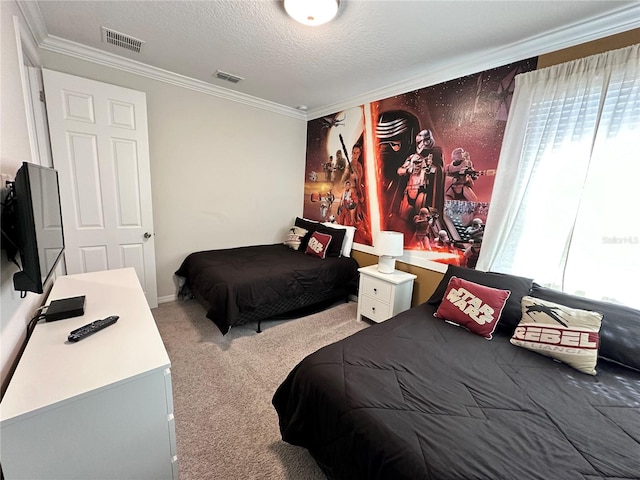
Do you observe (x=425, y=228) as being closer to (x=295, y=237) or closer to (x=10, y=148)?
(x=295, y=237)

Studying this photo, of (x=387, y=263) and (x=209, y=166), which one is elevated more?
(x=209, y=166)

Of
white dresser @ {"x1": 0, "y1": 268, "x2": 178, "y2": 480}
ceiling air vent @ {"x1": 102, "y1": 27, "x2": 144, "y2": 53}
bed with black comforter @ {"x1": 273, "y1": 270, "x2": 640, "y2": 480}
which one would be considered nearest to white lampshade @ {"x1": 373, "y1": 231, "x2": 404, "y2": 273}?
bed with black comforter @ {"x1": 273, "y1": 270, "x2": 640, "y2": 480}

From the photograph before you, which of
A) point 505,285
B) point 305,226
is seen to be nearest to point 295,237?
point 305,226

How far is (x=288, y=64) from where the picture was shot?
2518mm

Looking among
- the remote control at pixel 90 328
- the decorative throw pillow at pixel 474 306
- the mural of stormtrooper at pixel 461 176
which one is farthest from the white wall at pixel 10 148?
the mural of stormtrooper at pixel 461 176

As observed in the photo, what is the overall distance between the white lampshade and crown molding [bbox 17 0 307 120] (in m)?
2.40

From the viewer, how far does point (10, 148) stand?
4.56 feet

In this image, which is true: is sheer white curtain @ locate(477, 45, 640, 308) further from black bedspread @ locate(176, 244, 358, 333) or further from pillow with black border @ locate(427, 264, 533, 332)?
black bedspread @ locate(176, 244, 358, 333)

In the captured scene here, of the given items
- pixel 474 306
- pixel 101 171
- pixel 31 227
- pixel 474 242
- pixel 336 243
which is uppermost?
pixel 101 171

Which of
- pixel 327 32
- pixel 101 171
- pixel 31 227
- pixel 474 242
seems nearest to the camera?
pixel 31 227

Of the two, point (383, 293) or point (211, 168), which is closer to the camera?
point (383, 293)

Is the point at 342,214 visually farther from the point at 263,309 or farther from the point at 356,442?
the point at 356,442

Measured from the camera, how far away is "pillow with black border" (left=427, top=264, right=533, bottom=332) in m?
1.82

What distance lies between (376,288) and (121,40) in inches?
124
